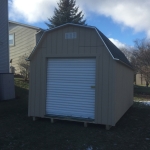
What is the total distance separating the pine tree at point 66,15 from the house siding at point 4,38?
10801mm

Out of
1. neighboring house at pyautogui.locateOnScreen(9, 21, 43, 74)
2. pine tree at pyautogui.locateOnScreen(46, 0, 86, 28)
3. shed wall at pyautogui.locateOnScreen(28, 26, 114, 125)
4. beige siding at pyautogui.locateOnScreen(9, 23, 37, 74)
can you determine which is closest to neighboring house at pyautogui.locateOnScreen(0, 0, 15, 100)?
shed wall at pyautogui.locateOnScreen(28, 26, 114, 125)

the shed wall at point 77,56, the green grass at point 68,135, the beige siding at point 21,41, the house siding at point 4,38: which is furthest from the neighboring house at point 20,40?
the shed wall at point 77,56

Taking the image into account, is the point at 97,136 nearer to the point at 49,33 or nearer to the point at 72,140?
the point at 72,140

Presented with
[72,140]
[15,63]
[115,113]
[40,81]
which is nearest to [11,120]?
[40,81]

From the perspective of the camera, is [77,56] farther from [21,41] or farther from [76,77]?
[21,41]

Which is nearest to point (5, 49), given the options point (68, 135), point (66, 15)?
point (68, 135)

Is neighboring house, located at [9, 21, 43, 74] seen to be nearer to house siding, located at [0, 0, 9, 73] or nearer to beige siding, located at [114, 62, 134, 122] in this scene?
house siding, located at [0, 0, 9, 73]

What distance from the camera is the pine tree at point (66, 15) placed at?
24.2 meters

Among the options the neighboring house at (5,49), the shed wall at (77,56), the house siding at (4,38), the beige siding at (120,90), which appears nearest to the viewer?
the shed wall at (77,56)

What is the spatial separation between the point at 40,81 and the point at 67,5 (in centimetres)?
1960

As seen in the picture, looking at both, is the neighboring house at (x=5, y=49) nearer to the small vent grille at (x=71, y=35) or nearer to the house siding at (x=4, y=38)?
the house siding at (x=4, y=38)

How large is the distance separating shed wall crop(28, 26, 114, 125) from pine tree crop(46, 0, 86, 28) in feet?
57.3

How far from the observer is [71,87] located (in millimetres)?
7117

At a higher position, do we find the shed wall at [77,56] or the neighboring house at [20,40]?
the neighboring house at [20,40]
